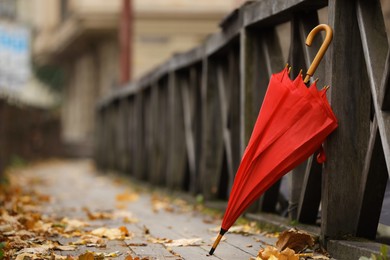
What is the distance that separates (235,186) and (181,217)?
2.56 meters

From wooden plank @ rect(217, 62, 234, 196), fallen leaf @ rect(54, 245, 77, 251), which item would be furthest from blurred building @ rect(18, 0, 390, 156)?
fallen leaf @ rect(54, 245, 77, 251)

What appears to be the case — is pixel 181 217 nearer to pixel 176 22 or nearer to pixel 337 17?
pixel 337 17

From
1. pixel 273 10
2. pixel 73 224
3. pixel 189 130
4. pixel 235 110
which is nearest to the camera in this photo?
pixel 273 10

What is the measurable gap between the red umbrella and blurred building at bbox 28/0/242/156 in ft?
63.5

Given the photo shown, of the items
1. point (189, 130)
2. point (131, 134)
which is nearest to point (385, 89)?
point (189, 130)

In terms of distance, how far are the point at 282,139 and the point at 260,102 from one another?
193 centimetres

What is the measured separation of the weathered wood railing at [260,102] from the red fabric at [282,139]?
15 centimetres

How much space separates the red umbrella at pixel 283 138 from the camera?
420cm

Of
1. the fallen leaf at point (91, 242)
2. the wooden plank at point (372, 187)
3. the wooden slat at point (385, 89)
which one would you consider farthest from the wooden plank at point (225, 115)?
the wooden slat at point (385, 89)

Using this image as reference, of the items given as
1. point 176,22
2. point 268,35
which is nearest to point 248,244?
point 268,35

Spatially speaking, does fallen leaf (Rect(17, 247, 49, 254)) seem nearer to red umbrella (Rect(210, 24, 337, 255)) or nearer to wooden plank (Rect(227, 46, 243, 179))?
red umbrella (Rect(210, 24, 337, 255))

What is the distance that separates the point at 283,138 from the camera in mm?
4219

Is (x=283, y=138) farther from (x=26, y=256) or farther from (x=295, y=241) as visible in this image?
(x=26, y=256)

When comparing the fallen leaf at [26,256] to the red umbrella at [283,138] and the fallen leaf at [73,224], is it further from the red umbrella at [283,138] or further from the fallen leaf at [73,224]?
the fallen leaf at [73,224]
